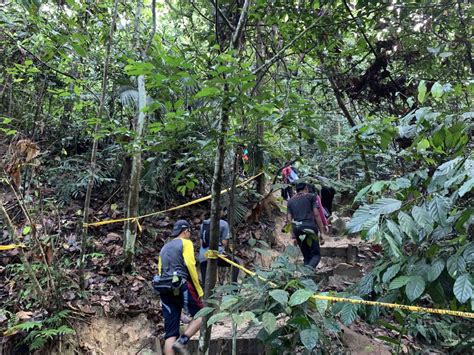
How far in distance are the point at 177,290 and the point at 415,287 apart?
10.6ft

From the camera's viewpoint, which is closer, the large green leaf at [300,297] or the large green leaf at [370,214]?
the large green leaf at [370,214]

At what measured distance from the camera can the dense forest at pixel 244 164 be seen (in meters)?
2.23

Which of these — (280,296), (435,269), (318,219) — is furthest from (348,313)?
(318,219)

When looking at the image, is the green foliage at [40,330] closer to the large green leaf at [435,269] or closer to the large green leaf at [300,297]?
the large green leaf at [300,297]

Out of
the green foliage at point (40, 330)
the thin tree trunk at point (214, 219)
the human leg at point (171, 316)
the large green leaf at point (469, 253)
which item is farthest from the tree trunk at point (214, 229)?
the green foliage at point (40, 330)

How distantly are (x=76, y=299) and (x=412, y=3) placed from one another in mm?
5472

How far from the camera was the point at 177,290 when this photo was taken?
462 cm

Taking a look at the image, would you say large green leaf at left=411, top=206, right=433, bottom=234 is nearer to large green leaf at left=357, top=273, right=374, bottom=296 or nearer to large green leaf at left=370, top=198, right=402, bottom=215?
large green leaf at left=370, top=198, right=402, bottom=215

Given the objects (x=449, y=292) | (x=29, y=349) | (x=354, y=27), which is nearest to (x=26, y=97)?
(x=29, y=349)

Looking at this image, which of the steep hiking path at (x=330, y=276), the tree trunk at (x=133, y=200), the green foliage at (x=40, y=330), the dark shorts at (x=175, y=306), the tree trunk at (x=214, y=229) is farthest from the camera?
the tree trunk at (x=133, y=200)

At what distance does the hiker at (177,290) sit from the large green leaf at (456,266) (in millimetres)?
3295

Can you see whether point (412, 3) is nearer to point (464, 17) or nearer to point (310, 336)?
point (464, 17)

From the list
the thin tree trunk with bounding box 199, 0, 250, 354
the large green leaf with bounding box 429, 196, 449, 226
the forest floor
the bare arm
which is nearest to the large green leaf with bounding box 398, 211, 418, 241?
the large green leaf with bounding box 429, 196, 449, 226

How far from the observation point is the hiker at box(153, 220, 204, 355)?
461 centimetres
